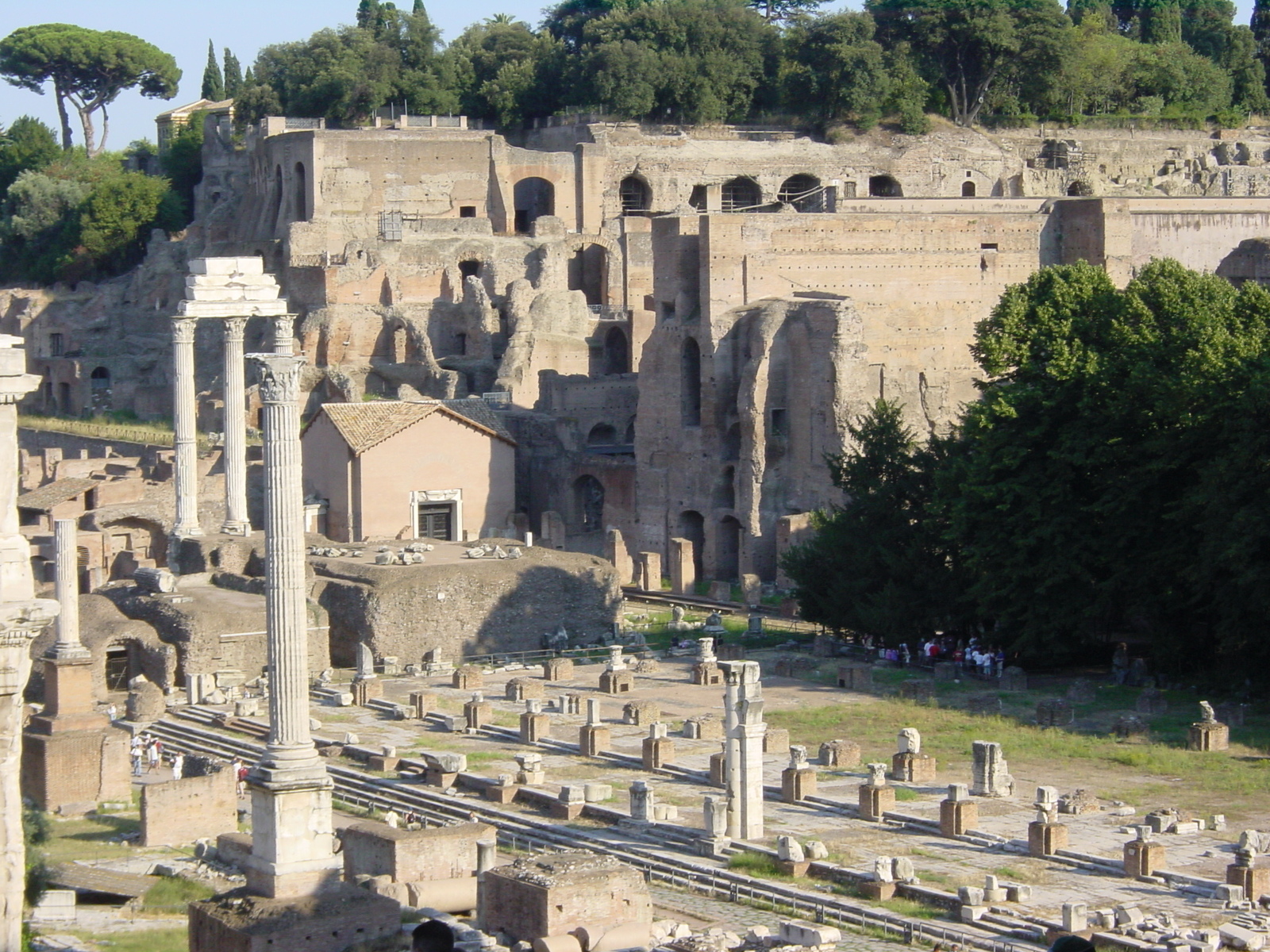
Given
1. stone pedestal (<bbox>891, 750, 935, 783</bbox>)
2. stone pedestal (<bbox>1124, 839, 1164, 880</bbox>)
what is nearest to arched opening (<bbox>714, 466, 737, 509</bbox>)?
stone pedestal (<bbox>891, 750, 935, 783</bbox>)

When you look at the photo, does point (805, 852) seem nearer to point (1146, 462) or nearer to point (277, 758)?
point (277, 758)

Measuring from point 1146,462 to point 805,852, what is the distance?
12.4 metres

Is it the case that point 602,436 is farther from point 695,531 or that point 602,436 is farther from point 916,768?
point 916,768

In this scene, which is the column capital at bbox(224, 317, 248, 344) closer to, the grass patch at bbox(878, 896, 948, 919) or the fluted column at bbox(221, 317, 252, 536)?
the fluted column at bbox(221, 317, 252, 536)

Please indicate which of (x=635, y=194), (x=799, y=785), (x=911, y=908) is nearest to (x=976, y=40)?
(x=635, y=194)

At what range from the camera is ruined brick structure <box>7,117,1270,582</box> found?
48656 millimetres

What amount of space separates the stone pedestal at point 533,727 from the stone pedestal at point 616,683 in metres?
3.85

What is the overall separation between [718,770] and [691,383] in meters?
22.0

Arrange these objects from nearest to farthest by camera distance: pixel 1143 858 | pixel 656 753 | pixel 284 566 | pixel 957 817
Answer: pixel 284 566 → pixel 1143 858 → pixel 957 817 → pixel 656 753

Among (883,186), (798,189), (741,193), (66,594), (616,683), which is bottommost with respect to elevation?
(616,683)

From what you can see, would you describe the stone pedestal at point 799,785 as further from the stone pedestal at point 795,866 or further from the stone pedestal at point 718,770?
the stone pedestal at point 795,866

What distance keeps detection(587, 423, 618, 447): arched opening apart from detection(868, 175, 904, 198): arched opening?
A: 1651cm

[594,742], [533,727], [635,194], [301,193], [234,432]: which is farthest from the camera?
[635,194]

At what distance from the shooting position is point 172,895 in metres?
23.2
